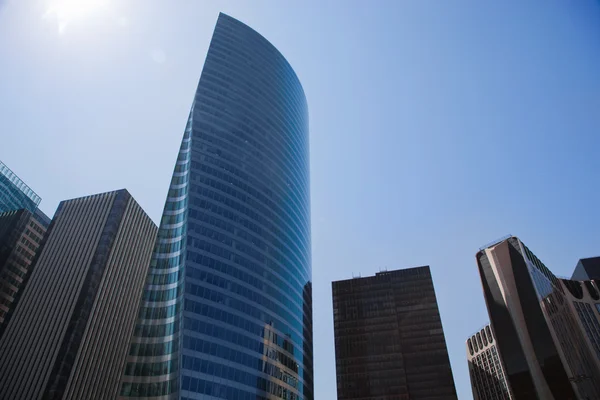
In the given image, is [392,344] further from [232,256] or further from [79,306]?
[79,306]

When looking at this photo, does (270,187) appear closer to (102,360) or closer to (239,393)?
(239,393)

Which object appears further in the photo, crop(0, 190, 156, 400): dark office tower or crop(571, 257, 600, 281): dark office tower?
crop(571, 257, 600, 281): dark office tower

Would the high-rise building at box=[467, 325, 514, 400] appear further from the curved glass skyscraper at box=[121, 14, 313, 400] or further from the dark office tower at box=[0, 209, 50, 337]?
the dark office tower at box=[0, 209, 50, 337]

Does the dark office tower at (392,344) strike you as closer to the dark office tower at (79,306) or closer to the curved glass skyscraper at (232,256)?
the curved glass skyscraper at (232,256)

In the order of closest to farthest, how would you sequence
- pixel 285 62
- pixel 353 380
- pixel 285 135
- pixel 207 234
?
1. pixel 207 234
2. pixel 285 135
3. pixel 285 62
4. pixel 353 380

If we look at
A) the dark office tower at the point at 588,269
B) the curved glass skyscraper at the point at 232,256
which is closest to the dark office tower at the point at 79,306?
the curved glass skyscraper at the point at 232,256

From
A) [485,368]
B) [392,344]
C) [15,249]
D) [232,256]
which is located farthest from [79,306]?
[485,368]

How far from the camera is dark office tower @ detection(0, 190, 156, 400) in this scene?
332ft

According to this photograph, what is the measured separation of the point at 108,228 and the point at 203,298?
187ft

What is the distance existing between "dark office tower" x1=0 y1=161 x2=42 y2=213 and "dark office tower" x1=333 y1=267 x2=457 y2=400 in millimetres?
139051

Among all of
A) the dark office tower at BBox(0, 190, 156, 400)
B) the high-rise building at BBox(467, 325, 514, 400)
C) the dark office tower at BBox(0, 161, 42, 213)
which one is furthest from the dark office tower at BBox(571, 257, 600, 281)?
the dark office tower at BBox(0, 161, 42, 213)

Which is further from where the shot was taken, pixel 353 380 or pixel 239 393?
pixel 353 380

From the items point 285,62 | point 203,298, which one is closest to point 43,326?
point 203,298

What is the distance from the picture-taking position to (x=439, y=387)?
16762 cm
